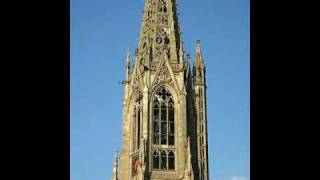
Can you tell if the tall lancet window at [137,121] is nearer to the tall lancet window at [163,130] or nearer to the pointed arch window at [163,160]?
the tall lancet window at [163,130]

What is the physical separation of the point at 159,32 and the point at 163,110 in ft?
22.4

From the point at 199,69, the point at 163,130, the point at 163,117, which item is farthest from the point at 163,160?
the point at 199,69

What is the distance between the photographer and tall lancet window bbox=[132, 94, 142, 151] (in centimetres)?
4141

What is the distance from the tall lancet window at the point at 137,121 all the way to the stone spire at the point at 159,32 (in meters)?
3.04

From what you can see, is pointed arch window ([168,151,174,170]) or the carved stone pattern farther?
the carved stone pattern

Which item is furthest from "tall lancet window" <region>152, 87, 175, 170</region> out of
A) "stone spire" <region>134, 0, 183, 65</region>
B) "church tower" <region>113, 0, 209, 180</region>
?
"stone spire" <region>134, 0, 183, 65</region>

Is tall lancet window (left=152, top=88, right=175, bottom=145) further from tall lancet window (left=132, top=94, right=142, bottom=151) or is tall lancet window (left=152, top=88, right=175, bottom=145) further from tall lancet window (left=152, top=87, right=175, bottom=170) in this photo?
tall lancet window (left=132, top=94, right=142, bottom=151)

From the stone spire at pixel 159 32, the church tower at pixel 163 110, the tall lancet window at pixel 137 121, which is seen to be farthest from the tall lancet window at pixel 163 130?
the stone spire at pixel 159 32

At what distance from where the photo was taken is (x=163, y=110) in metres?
41.5

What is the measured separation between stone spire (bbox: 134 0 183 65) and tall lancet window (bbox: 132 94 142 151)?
3039mm

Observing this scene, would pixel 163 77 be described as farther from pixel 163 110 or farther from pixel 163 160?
pixel 163 160
